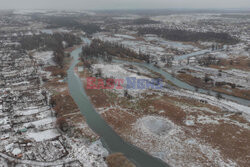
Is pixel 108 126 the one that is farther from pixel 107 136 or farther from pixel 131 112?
pixel 131 112

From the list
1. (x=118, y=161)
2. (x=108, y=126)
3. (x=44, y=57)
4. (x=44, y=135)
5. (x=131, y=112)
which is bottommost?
(x=118, y=161)

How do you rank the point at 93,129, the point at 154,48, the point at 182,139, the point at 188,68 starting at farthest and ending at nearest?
1. the point at 154,48
2. the point at 188,68
3. the point at 93,129
4. the point at 182,139

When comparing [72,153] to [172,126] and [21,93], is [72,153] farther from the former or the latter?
[21,93]

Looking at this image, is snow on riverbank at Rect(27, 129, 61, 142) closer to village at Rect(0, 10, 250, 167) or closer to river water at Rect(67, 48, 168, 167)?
village at Rect(0, 10, 250, 167)

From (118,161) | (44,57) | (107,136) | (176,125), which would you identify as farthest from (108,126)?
(44,57)

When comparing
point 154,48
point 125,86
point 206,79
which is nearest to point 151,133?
point 125,86

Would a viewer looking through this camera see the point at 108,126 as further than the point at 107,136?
Yes

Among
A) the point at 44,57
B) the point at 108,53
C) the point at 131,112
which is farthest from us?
the point at 108,53

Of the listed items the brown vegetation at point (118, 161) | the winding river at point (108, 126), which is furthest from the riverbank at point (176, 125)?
the brown vegetation at point (118, 161)

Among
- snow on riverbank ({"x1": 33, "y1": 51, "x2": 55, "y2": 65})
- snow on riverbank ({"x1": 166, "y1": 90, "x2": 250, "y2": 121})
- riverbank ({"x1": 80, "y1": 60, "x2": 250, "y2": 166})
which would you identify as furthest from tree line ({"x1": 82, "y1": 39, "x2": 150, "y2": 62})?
riverbank ({"x1": 80, "y1": 60, "x2": 250, "y2": 166})
